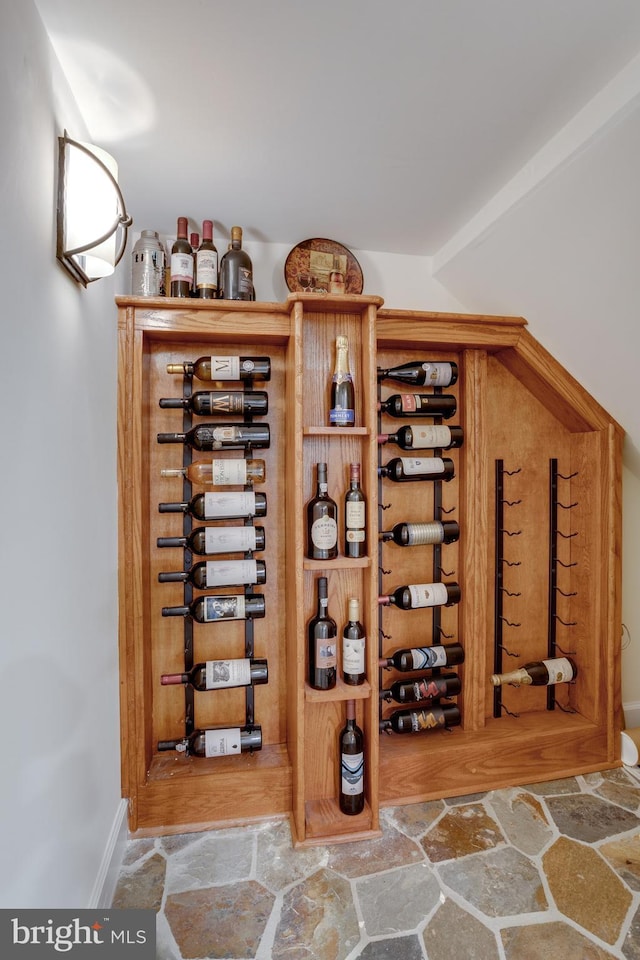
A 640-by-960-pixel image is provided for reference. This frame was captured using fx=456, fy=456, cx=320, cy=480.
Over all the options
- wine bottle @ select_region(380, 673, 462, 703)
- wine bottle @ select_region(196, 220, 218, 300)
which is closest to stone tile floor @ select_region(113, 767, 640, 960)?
wine bottle @ select_region(380, 673, 462, 703)

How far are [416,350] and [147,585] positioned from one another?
1.52 meters

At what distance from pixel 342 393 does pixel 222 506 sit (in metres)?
0.62

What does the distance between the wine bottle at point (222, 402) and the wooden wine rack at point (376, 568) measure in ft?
0.48

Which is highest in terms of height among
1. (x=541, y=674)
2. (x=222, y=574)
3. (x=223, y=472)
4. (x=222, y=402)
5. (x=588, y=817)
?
(x=222, y=402)

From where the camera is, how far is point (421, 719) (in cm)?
193

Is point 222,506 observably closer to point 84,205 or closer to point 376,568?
point 376,568

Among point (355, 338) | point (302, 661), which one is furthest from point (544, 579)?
point (355, 338)

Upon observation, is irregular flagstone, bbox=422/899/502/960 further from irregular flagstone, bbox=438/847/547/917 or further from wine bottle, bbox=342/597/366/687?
wine bottle, bbox=342/597/366/687

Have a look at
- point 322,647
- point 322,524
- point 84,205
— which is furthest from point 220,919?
point 84,205

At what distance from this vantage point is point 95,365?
4.62 ft

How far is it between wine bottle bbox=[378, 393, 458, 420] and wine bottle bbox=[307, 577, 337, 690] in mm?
761

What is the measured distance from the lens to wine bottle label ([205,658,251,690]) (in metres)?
1.75

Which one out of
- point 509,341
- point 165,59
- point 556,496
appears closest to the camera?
point 165,59

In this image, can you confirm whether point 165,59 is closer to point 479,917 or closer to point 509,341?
point 509,341
